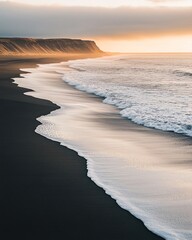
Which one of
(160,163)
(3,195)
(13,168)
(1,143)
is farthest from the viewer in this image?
(1,143)

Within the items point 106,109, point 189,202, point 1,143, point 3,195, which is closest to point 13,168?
point 3,195

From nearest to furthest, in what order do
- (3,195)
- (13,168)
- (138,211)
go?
1. (138,211)
2. (3,195)
3. (13,168)

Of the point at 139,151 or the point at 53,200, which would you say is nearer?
the point at 53,200

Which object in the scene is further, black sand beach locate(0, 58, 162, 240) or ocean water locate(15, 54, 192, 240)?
ocean water locate(15, 54, 192, 240)

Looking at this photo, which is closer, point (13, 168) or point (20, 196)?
point (20, 196)

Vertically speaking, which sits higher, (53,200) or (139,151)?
(139,151)

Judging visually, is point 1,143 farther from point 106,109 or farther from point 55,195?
point 106,109

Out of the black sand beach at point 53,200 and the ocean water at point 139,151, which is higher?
the ocean water at point 139,151

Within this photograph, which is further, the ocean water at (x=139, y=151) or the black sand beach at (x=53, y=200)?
the ocean water at (x=139, y=151)
